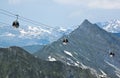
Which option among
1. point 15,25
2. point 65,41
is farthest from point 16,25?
point 65,41

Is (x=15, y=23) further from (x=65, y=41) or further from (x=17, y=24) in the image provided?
(x=65, y=41)

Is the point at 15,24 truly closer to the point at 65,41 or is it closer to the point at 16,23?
the point at 16,23

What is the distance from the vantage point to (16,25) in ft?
277

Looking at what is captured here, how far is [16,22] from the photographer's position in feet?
277

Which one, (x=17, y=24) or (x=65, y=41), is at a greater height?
(x=17, y=24)

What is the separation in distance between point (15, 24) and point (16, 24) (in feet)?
0.73

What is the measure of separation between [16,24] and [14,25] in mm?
502

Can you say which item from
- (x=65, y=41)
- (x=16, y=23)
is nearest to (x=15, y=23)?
(x=16, y=23)

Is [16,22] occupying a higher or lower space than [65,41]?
higher

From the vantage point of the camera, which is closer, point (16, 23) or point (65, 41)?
point (16, 23)

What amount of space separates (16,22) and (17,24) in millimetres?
498

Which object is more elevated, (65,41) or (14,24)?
(14,24)

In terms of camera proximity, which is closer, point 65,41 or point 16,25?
point 16,25

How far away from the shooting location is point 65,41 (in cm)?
10219
